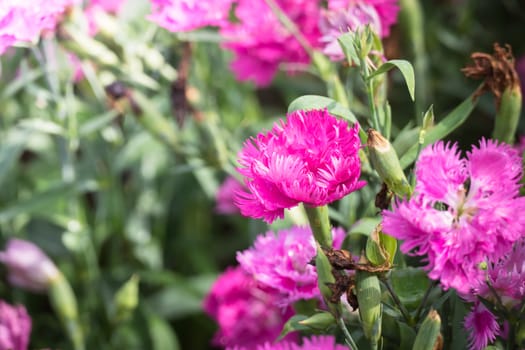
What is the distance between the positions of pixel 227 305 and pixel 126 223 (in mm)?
306

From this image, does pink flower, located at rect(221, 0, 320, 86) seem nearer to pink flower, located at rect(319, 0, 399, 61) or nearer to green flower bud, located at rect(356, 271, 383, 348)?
pink flower, located at rect(319, 0, 399, 61)

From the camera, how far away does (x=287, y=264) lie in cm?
58

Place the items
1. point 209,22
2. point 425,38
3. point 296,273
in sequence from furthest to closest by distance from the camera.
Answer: point 425,38
point 209,22
point 296,273

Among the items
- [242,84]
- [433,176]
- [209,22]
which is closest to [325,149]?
[433,176]

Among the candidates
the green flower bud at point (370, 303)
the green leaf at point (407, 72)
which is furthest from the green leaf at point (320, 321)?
the green leaf at point (407, 72)

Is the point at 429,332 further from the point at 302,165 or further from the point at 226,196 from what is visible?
the point at 226,196

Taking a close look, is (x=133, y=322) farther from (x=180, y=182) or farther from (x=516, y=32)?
(x=516, y=32)

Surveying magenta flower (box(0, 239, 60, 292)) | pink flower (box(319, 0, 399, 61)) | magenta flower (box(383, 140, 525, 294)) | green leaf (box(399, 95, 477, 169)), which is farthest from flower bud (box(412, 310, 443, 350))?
magenta flower (box(0, 239, 60, 292))

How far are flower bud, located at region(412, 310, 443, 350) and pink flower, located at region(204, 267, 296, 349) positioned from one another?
0.93ft

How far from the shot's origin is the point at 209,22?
776 millimetres

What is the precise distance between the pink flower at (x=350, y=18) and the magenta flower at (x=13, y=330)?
38cm

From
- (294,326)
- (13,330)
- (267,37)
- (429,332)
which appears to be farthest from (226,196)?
(429,332)

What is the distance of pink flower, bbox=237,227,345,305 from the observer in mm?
567

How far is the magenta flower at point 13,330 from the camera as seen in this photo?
704 mm
